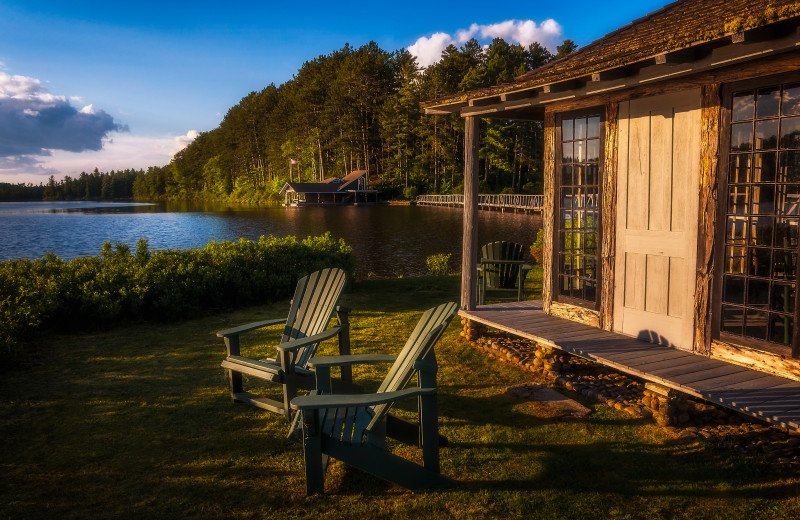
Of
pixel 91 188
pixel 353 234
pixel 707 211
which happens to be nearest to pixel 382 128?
pixel 353 234

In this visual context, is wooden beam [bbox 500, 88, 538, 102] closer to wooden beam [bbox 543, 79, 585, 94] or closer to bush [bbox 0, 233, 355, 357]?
wooden beam [bbox 543, 79, 585, 94]

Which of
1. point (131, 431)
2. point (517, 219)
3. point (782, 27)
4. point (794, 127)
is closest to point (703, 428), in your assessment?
point (794, 127)

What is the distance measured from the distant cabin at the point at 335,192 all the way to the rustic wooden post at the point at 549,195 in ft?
190

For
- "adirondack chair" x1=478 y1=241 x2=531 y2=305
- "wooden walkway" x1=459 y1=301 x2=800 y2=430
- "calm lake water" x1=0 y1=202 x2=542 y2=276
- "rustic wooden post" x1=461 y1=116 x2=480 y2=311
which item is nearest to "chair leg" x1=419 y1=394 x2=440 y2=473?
"wooden walkway" x1=459 y1=301 x2=800 y2=430

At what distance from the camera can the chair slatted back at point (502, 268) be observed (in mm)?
7715

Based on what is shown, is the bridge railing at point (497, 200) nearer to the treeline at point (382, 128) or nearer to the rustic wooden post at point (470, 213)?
the treeline at point (382, 128)

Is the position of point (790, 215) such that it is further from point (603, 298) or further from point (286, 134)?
point (286, 134)

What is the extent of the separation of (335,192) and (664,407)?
6171 centimetres

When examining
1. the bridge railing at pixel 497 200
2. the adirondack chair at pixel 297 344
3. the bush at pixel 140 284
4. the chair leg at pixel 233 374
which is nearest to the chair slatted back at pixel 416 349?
the adirondack chair at pixel 297 344

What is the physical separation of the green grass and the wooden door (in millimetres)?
1278

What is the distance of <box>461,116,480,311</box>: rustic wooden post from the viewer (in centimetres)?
684

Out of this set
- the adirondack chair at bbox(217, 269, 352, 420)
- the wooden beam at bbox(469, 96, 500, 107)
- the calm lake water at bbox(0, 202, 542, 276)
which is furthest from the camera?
the calm lake water at bbox(0, 202, 542, 276)

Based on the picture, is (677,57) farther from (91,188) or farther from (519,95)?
(91,188)

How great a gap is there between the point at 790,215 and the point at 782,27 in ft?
4.63
